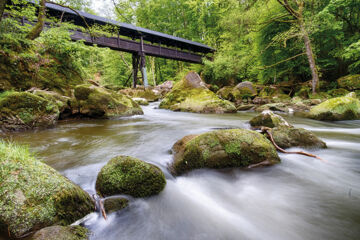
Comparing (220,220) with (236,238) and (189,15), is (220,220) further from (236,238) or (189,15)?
(189,15)

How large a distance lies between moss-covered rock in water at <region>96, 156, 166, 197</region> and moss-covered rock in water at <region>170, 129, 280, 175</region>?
667mm

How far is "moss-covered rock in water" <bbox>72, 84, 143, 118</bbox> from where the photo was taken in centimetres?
617

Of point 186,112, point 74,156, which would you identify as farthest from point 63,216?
point 186,112

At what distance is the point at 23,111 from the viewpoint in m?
4.44

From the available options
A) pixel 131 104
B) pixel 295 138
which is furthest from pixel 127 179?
pixel 131 104

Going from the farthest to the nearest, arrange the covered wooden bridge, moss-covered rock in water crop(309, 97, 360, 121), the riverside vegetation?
the covered wooden bridge
moss-covered rock in water crop(309, 97, 360, 121)
the riverside vegetation

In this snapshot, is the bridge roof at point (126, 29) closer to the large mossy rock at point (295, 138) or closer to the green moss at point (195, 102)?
the green moss at point (195, 102)

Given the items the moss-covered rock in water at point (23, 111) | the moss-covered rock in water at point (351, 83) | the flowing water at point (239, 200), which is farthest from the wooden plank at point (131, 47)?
the moss-covered rock in water at point (351, 83)

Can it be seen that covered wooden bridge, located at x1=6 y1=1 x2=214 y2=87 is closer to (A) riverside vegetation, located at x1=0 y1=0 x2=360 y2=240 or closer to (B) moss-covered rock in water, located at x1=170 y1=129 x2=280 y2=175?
(A) riverside vegetation, located at x1=0 y1=0 x2=360 y2=240

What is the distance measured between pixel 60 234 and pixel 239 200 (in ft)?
5.78

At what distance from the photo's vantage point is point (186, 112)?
29.5 feet

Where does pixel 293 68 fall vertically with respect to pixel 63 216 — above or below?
above

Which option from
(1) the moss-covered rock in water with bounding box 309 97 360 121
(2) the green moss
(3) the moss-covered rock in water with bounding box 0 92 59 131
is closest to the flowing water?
(3) the moss-covered rock in water with bounding box 0 92 59 131

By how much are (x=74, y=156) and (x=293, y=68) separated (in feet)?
49.2
